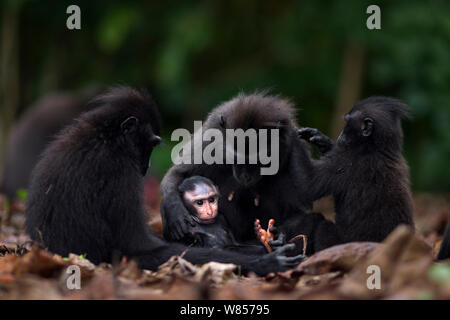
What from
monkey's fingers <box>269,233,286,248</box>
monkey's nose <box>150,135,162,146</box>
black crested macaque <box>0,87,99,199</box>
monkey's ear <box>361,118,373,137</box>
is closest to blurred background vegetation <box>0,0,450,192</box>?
black crested macaque <box>0,87,99,199</box>

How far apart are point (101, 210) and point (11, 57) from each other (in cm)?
1139

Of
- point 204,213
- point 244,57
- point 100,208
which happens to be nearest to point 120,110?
point 100,208

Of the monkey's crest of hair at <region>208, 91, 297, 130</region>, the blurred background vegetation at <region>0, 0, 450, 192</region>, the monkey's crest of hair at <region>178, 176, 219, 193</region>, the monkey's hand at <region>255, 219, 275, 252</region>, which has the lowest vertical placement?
the monkey's hand at <region>255, 219, 275, 252</region>

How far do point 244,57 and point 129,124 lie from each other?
34.0ft

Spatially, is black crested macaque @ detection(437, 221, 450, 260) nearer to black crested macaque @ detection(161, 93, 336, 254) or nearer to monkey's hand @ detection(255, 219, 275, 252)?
black crested macaque @ detection(161, 93, 336, 254)

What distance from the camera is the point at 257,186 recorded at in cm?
555

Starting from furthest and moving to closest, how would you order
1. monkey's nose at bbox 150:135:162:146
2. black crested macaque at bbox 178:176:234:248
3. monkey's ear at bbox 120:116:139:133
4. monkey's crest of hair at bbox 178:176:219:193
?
monkey's crest of hair at bbox 178:176:219:193
black crested macaque at bbox 178:176:234:248
monkey's nose at bbox 150:135:162:146
monkey's ear at bbox 120:116:139:133

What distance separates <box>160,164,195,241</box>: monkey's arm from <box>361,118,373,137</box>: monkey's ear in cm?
158

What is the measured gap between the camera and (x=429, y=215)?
9.57m

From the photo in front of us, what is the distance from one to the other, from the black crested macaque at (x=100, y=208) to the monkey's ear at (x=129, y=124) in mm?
46

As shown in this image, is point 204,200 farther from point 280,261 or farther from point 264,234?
point 280,261

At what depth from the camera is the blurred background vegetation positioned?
11.8 metres

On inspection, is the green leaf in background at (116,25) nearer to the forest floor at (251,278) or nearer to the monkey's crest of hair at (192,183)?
the monkey's crest of hair at (192,183)
